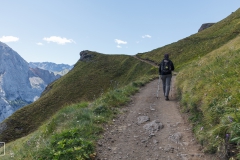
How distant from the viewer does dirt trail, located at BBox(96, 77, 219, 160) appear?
734 centimetres

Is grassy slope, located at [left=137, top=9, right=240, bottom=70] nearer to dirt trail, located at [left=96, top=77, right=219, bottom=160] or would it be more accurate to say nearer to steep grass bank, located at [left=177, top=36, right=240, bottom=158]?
dirt trail, located at [left=96, top=77, right=219, bottom=160]

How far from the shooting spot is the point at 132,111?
13461mm

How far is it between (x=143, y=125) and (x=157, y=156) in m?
3.44

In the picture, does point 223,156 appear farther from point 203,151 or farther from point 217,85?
point 217,85

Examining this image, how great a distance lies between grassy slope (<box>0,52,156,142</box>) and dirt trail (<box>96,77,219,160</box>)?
152 feet

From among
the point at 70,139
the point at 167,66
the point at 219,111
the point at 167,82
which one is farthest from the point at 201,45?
the point at 70,139

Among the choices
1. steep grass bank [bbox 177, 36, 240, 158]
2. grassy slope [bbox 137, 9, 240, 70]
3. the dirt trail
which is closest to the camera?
steep grass bank [bbox 177, 36, 240, 158]

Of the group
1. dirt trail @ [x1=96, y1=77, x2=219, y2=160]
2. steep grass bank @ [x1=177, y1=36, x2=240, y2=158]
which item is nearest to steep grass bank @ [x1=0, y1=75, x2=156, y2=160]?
dirt trail @ [x1=96, y1=77, x2=219, y2=160]

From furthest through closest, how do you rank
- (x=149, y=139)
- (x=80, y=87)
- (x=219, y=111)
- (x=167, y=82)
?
(x=80, y=87) < (x=167, y=82) < (x=149, y=139) < (x=219, y=111)

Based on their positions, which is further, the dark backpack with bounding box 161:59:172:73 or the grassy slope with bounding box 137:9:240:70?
the grassy slope with bounding box 137:9:240:70

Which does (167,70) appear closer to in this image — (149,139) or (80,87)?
(149,139)

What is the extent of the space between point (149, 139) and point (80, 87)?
79.9 m

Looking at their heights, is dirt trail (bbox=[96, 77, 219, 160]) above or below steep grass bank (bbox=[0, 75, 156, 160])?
below

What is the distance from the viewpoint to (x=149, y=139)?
346 inches
